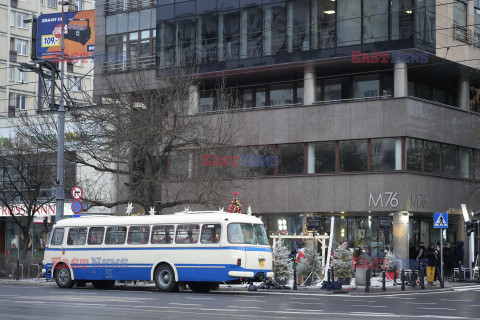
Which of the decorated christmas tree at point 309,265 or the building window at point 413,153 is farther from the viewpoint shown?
the building window at point 413,153

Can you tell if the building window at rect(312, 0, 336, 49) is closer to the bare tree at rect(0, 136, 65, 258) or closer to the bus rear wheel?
the bare tree at rect(0, 136, 65, 258)

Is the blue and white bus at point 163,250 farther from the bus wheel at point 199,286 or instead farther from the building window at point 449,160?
the building window at point 449,160

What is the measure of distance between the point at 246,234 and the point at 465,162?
74.4 ft

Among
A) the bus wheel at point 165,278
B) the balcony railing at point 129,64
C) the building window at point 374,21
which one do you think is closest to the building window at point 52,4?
the balcony railing at point 129,64

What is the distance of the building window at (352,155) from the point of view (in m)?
46.2

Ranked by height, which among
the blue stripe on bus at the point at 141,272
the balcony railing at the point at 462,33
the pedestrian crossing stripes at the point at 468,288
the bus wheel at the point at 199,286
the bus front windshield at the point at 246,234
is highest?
the balcony railing at the point at 462,33

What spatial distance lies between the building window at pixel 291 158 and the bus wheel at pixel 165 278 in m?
17.4

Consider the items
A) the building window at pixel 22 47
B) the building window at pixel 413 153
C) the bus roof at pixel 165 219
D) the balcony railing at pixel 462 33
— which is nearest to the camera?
the bus roof at pixel 165 219

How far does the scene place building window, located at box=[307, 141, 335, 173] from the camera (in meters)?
47.2

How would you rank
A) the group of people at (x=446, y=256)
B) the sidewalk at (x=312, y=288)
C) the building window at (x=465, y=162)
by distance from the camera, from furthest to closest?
the building window at (x=465, y=162)
the group of people at (x=446, y=256)
the sidewalk at (x=312, y=288)

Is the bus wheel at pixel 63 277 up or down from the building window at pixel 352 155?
down

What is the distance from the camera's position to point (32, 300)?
25109 mm

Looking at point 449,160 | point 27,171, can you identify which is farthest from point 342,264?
point 27,171

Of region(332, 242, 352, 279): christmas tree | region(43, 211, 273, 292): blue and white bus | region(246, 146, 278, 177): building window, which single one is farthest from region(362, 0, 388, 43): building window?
region(43, 211, 273, 292): blue and white bus
